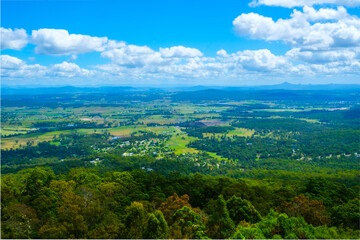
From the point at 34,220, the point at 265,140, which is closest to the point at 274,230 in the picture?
the point at 34,220

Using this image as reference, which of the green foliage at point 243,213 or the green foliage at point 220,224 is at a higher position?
the green foliage at point 220,224

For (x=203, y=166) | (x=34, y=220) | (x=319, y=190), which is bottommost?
(x=203, y=166)

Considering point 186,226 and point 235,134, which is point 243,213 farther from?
point 235,134

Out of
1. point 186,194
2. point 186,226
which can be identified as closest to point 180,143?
point 186,194

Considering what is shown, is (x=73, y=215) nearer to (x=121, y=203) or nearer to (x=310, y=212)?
(x=121, y=203)

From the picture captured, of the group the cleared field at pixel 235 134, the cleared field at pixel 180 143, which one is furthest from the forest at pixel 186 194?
the cleared field at pixel 235 134

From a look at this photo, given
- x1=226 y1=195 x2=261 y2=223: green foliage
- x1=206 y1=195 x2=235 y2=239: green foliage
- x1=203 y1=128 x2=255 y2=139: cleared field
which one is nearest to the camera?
x1=206 y1=195 x2=235 y2=239: green foliage

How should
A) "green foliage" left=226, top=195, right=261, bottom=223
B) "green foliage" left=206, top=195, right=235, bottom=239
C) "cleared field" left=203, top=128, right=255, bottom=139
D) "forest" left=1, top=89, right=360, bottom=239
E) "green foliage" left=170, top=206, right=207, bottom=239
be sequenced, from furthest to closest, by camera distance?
"cleared field" left=203, top=128, right=255, bottom=139
"green foliage" left=226, top=195, right=261, bottom=223
"green foliage" left=206, top=195, right=235, bottom=239
"forest" left=1, top=89, right=360, bottom=239
"green foliage" left=170, top=206, right=207, bottom=239

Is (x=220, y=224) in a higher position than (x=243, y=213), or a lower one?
higher

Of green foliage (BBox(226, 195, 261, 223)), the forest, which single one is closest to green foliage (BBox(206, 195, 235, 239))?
the forest

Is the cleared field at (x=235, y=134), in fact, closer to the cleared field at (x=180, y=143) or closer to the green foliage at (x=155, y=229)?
the cleared field at (x=180, y=143)

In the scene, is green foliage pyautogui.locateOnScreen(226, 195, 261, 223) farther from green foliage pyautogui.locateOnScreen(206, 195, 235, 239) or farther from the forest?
green foliage pyautogui.locateOnScreen(206, 195, 235, 239)
